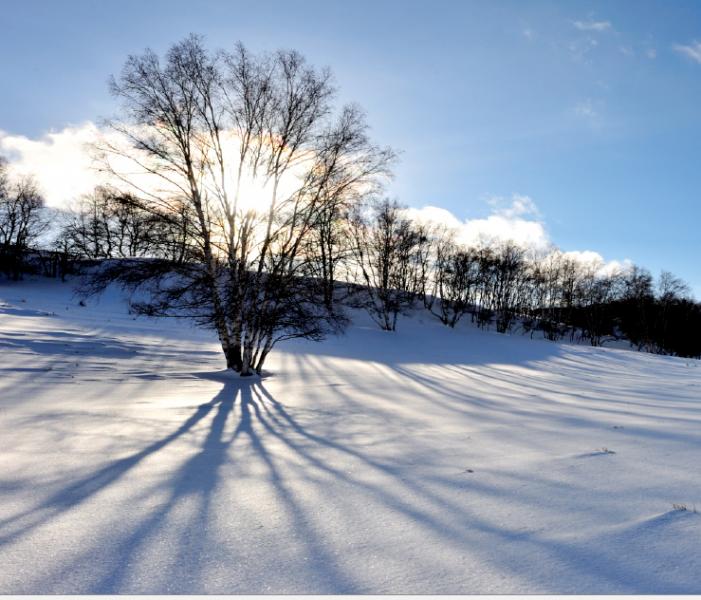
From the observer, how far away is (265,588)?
1.99 meters

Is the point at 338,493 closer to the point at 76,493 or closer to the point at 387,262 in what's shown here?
the point at 76,493

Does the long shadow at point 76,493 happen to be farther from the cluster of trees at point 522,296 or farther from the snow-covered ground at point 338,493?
the cluster of trees at point 522,296

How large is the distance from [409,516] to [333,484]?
81 centimetres

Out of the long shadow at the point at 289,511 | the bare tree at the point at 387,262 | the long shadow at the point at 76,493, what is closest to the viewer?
the long shadow at the point at 289,511

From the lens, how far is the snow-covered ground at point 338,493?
82.5 inches

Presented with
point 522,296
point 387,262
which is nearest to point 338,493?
point 387,262

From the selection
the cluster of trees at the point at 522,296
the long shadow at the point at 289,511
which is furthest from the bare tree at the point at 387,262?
the long shadow at the point at 289,511

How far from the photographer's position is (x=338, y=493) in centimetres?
319

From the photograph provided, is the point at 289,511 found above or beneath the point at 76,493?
above

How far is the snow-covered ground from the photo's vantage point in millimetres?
2096

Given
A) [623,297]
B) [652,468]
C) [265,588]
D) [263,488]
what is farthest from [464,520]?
[623,297]

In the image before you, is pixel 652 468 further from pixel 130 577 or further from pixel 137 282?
pixel 137 282

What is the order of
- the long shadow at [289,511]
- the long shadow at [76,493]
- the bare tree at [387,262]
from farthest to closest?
the bare tree at [387,262] → the long shadow at [76,493] → the long shadow at [289,511]

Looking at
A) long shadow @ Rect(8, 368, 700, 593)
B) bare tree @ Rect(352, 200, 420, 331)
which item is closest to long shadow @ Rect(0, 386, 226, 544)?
long shadow @ Rect(8, 368, 700, 593)
